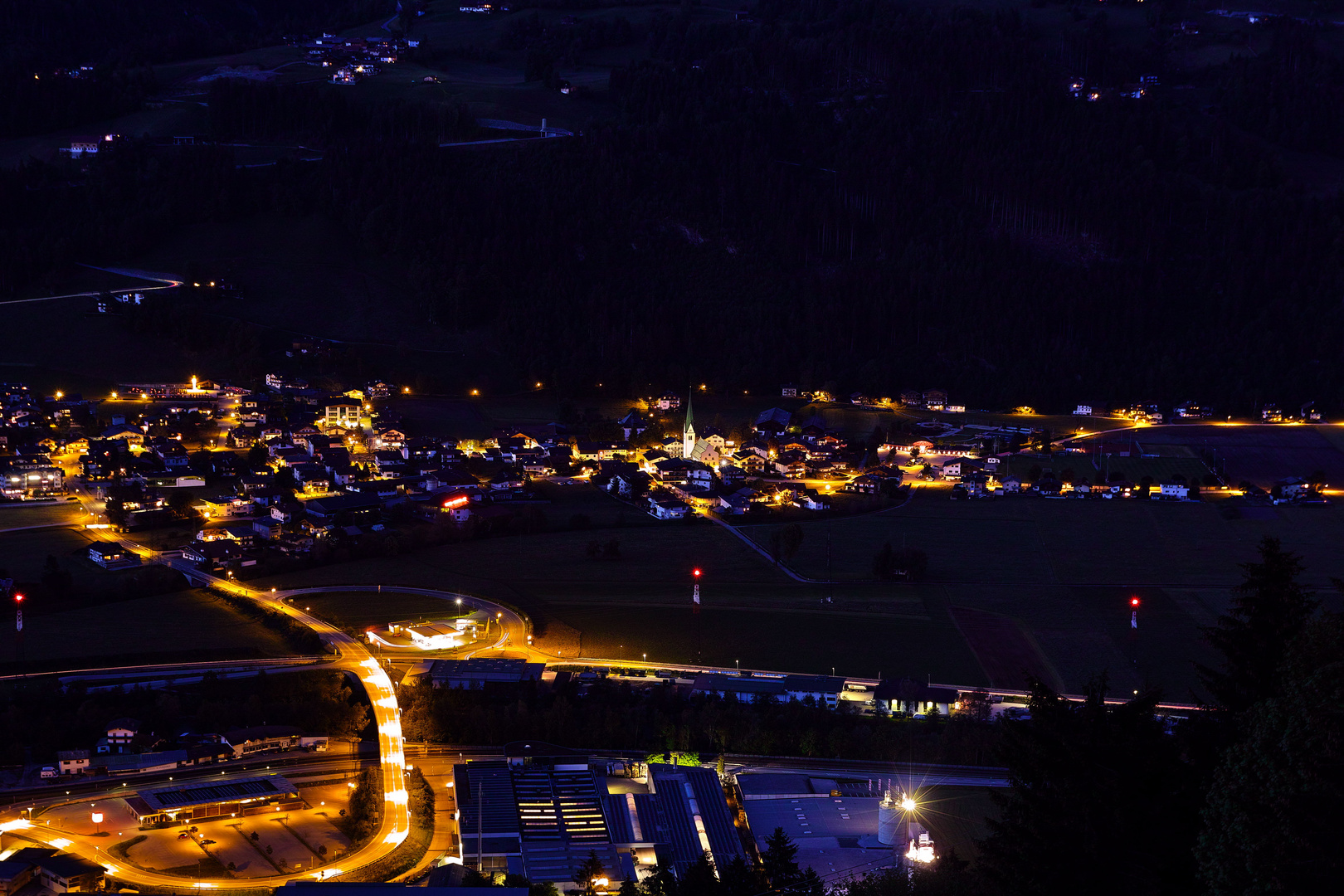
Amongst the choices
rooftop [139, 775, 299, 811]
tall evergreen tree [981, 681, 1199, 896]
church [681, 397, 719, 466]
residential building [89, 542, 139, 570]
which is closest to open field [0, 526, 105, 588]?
residential building [89, 542, 139, 570]

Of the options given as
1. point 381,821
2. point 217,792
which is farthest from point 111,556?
point 381,821

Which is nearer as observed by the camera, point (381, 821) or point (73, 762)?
point (381, 821)

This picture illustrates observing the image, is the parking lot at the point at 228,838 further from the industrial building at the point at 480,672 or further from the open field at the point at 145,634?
the open field at the point at 145,634

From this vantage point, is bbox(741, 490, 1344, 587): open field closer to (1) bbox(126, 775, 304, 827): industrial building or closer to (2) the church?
(2) the church

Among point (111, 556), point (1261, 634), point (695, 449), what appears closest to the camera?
point (1261, 634)

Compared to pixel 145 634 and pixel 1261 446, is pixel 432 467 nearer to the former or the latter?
pixel 145 634

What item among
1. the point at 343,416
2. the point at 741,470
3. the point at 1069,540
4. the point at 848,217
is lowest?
the point at 741,470

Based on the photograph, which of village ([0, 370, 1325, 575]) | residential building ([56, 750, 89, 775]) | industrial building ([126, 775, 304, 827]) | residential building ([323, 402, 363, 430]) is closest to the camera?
industrial building ([126, 775, 304, 827])
